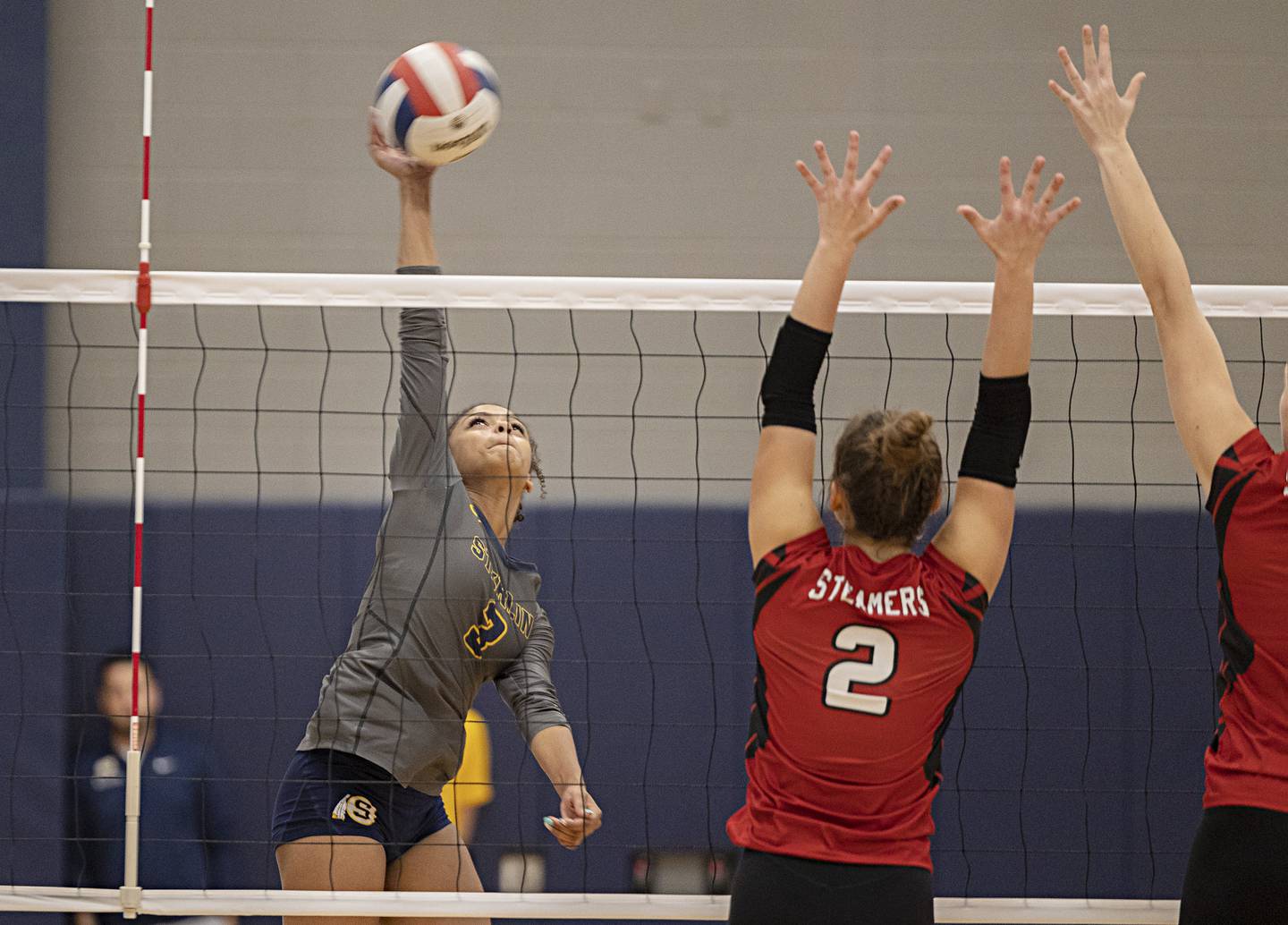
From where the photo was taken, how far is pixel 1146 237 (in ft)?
8.36

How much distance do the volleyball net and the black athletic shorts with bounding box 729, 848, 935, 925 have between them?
3.14 meters

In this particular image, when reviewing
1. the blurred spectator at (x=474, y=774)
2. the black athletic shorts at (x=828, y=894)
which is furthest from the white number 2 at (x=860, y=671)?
the blurred spectator at (x=474, y=774)

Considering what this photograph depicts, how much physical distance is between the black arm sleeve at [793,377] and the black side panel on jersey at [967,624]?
0.39 metres

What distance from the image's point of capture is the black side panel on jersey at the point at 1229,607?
237 centimetres

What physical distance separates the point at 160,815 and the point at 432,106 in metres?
3.43

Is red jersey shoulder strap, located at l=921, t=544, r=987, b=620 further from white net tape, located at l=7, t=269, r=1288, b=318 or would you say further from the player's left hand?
the player's left hand

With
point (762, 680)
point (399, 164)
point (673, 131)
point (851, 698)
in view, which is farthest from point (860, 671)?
point (673, 131)

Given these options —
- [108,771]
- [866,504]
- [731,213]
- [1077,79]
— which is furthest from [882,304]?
[108,771]

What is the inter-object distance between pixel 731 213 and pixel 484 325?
123cm

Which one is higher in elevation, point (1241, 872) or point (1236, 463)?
point (1236, 463)

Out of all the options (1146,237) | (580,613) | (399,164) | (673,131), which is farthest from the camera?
(673,131)

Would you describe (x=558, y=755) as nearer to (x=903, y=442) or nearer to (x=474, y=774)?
(x=903, y=442)

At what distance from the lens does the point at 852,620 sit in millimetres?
2258

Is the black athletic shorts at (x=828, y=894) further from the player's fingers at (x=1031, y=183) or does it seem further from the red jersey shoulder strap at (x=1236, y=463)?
the player's fingers at (x=1031, y=183)
